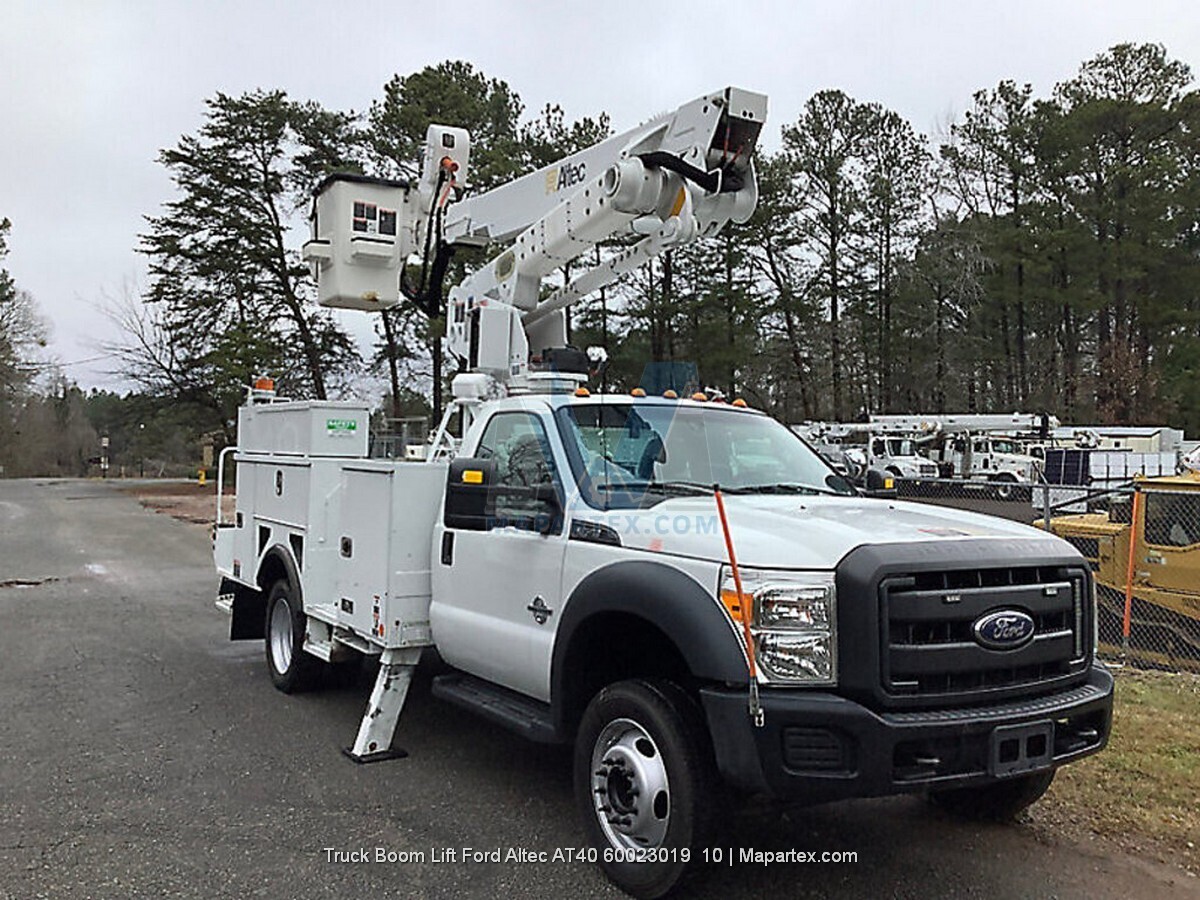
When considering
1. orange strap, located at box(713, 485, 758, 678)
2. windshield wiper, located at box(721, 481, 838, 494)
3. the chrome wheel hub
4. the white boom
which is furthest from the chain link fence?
orange strap, located at box(713, 485, 758, 678)

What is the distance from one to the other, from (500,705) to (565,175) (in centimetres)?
419

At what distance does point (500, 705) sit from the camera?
5.05m

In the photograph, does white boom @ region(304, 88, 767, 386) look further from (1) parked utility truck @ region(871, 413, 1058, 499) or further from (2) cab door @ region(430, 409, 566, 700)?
(1) parked utility truck @ region(871, 413, 1058, 499)

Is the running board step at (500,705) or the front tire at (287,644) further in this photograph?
the front tire at (287,644)

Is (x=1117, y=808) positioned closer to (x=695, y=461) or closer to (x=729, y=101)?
(x=695, y=461)

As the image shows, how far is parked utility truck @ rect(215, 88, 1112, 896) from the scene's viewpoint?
364 cm

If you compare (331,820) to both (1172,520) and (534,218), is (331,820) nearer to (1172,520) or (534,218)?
(534,218)

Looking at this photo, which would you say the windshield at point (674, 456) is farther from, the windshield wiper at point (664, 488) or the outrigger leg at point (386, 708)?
the outrigger leg at point (386, 708)

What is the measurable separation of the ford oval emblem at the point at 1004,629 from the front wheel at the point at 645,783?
1110 millimetres

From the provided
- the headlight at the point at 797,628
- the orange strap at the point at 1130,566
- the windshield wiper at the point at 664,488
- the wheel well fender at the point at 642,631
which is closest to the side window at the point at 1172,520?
the orange strap at the point at 1130,566

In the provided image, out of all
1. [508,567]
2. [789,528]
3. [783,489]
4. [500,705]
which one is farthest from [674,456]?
[500,705]

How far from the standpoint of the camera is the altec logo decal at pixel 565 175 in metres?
7.35

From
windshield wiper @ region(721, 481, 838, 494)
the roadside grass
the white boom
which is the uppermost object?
the white boom

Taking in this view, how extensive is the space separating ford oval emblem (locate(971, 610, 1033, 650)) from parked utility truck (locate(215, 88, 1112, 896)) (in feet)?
0.04
